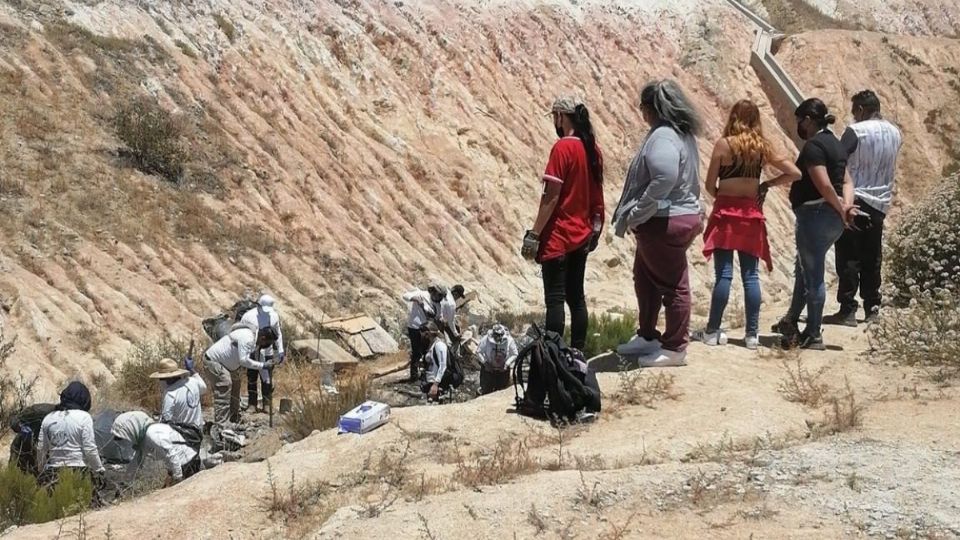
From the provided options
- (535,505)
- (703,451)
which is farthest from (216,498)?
(703,451)

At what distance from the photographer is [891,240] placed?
974 cm

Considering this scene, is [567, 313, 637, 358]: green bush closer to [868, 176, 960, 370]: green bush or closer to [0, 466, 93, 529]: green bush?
[868, 176, 960, 370]: green bush

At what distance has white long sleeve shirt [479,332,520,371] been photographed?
9.24 meters

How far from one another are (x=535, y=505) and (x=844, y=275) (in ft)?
14.7

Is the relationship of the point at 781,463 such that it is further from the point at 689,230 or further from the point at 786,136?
the point at 786,136

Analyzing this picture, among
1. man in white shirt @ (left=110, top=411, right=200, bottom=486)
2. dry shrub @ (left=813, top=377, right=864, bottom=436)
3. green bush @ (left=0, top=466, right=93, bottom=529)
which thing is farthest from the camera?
man in white shirt @ (left=110, top=411, right=200, bottom=486)

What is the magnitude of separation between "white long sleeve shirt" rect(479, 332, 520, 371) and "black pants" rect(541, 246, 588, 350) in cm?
253

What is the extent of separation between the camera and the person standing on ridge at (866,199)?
7.44 metres

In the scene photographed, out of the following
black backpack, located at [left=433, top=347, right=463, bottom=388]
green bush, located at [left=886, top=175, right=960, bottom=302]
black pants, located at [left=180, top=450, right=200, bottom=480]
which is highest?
green bush, located at [left=886, top=175, right=960, bottom=302]

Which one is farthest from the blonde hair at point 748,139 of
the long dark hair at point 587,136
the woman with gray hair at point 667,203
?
the long dark hair at point 587,136

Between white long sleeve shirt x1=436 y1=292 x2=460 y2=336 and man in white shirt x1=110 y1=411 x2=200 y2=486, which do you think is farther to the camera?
white long sleeve shirt x1=436 y1=292 x2=460 y2=336

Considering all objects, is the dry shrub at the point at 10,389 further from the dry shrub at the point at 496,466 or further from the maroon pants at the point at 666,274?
the maroon pants at the point at 666,274

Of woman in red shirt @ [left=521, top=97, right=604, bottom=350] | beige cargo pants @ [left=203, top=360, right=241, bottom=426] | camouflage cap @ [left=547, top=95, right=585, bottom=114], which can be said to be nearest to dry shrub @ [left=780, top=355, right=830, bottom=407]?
woman in red shirt @ [left=521, top=97, right=604, bottom=350]

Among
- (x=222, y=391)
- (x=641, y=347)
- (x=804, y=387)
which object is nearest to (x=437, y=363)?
(x=222, y=391)
